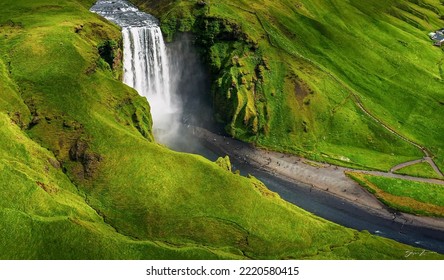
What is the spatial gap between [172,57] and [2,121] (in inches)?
2866

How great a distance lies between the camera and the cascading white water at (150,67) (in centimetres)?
13112

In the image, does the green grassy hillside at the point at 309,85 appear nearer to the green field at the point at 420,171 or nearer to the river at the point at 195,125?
the green field at the point at 420,171

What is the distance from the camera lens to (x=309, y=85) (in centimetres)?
14450

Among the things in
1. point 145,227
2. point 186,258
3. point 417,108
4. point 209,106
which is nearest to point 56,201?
point 145,227

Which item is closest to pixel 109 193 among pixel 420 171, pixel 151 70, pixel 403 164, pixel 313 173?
pixel 313 173

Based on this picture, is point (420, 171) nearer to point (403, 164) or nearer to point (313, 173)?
point (403, 164)

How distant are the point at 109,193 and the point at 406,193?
3136 inches

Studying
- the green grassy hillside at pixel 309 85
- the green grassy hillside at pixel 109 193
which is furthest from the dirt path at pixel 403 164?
the green grassy hillside at pixel 109 193

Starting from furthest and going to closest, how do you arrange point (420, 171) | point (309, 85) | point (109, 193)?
point (309, 85) < point (420, 171) < point (109, 193)

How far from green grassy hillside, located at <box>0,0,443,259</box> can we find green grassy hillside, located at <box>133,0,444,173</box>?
44.6m

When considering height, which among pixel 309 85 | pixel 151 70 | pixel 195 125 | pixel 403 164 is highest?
pixel 151 70

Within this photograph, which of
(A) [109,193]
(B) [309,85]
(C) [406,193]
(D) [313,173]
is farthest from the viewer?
(B) [309,85]

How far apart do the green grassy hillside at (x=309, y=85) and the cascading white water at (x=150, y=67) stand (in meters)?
9.22

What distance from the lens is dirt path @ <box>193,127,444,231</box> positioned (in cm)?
10854
